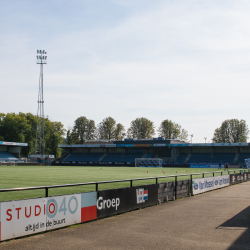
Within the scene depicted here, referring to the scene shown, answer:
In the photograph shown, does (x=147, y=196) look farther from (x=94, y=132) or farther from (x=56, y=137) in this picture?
(x=94, y=132)

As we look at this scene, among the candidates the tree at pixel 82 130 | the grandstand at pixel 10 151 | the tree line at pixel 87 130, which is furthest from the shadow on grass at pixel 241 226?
the tree at pixel 82 130

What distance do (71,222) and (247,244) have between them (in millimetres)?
4635

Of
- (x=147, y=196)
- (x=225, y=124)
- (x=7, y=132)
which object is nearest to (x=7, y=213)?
(x=147, y=196)

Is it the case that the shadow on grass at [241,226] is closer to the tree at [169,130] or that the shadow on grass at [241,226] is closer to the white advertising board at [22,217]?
the white advertising board at [22,217]

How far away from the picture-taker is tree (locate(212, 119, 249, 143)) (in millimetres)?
117812

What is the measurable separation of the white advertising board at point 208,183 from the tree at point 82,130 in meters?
109

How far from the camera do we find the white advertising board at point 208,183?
17845 millimetres

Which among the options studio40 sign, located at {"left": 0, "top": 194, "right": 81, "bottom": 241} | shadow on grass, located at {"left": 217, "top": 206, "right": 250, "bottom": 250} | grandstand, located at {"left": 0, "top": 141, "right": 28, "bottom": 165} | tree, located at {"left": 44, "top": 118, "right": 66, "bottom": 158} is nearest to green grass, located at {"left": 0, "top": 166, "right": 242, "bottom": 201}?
studio40 sign, located at {"left": 0, "top": 194, "right": 81, "bottom": 241}

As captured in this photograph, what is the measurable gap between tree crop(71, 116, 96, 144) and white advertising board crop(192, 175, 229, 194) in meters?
109

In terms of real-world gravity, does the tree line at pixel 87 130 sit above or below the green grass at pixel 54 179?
above

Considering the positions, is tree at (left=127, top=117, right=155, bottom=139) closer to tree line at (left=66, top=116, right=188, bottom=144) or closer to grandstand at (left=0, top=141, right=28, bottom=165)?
tree line at (left=66, top=116, right=188, bottom=144)

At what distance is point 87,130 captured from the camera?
130875 mm

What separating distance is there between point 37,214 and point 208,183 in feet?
47.0

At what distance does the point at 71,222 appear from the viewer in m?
8.84
